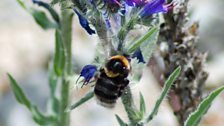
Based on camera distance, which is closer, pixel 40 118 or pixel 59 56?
pixel 59 56

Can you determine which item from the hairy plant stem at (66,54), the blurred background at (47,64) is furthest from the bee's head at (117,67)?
the blurred background at (47,64)

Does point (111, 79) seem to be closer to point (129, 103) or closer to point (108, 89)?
point (108, 89)


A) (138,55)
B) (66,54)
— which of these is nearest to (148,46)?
(138,55)

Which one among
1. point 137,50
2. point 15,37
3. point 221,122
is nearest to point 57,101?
point 137,50

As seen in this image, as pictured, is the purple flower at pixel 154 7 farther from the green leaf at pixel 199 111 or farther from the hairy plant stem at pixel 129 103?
the green leaf at pixel 199 111

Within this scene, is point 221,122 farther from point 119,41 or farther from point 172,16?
point 119,41

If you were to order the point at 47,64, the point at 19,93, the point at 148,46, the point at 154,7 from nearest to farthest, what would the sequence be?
the point at 154,7 → the point at 148,46 → the point at 19,93 → the point at 47,64
